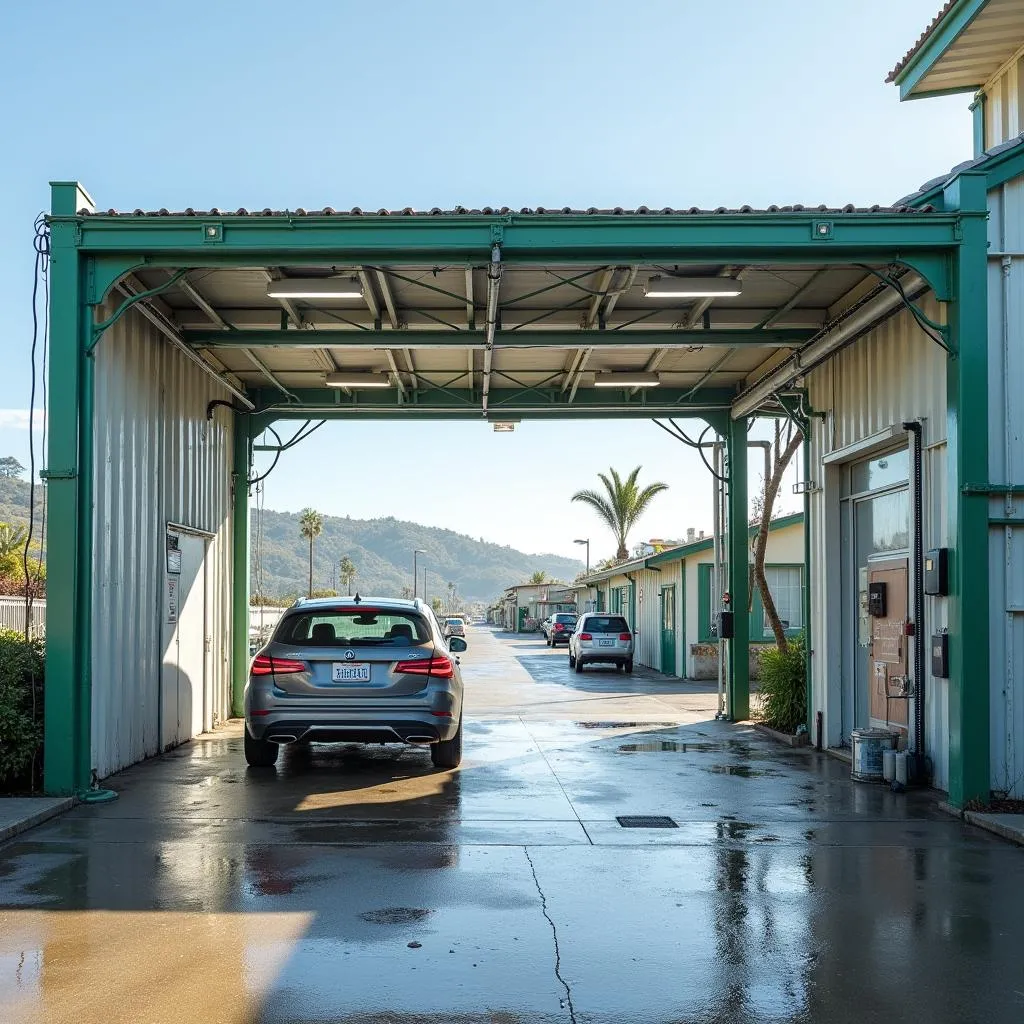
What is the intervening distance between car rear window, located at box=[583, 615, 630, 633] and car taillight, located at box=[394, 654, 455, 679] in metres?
21.4

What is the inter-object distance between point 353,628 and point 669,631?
2151 centimetres

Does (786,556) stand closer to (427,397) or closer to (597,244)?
(427,397)

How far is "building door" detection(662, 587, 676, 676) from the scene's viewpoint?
30.8 metres

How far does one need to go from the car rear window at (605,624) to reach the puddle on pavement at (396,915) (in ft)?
84.1

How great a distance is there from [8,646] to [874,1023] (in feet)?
25.1

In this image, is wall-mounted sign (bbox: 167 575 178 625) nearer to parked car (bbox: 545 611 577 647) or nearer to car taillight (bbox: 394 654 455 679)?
car taillight (bbox: 394 654 455 679)

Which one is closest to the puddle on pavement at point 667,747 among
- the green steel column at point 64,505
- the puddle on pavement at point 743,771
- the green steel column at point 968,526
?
the puddle on pavement at point 743,771

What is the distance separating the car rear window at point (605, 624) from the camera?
104ft

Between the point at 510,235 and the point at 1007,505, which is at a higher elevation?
the point at 510,235

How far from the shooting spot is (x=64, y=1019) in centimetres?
459

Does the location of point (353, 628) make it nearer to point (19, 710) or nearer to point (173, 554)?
point (19, 710)

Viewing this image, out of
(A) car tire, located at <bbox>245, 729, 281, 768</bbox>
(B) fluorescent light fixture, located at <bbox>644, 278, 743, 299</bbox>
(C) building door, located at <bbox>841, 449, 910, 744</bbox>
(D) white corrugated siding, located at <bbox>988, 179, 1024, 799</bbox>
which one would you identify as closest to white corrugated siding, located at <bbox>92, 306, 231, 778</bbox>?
(A) car tire, located at <bbox>245, 729, 281, 768</bbox>

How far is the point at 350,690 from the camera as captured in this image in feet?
33.6

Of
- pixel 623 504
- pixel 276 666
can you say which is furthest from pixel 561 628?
pixel 276 666
